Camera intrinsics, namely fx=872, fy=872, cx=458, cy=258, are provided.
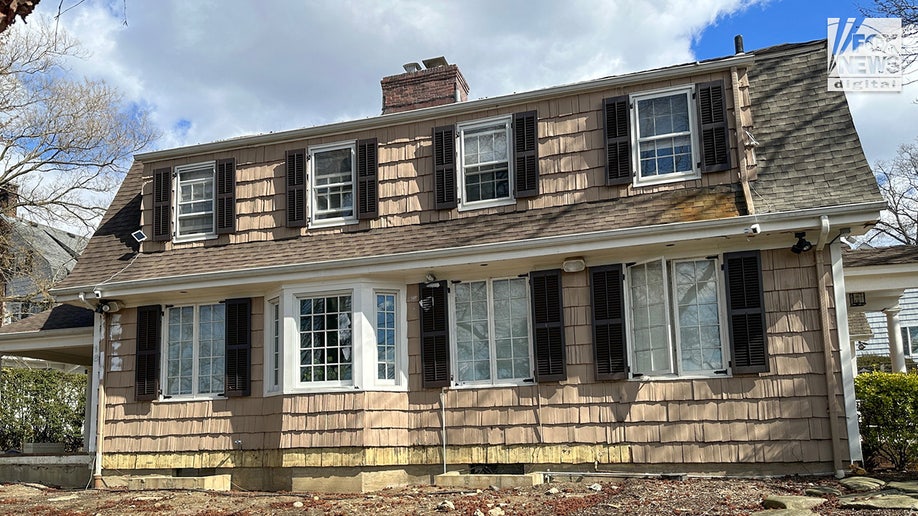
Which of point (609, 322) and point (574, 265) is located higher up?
point (574, 265)

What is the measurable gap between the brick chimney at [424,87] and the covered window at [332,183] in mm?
1724

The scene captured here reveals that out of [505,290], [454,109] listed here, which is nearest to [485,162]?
[454,109]

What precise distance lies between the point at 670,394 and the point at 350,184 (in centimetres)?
535

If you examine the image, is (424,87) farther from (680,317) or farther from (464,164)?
(680,317)

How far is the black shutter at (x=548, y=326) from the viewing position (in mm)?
10797

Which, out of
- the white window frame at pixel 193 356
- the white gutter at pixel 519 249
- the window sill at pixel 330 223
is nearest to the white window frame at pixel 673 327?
the white gutter at pixel 519 249

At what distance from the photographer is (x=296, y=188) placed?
1262 cm

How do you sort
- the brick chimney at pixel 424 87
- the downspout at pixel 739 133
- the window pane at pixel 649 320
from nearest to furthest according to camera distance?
1. the window pane at pixel 649 320
2. the downspout at pixel 739 133
3. the brick chimney at pixel 424 87

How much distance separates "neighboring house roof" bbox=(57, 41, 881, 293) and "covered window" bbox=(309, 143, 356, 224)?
1.16ft

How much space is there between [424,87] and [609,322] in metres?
5.58

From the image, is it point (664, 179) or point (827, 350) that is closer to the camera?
point (827, 350)

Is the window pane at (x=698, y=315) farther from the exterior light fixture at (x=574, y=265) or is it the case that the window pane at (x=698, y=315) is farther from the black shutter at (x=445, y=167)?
the black shutter at (x=445, y=167)

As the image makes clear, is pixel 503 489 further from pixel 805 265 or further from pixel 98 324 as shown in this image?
pixel 98 324

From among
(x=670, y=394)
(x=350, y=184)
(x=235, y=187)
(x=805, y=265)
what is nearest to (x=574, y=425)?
(x=670, y=394)
